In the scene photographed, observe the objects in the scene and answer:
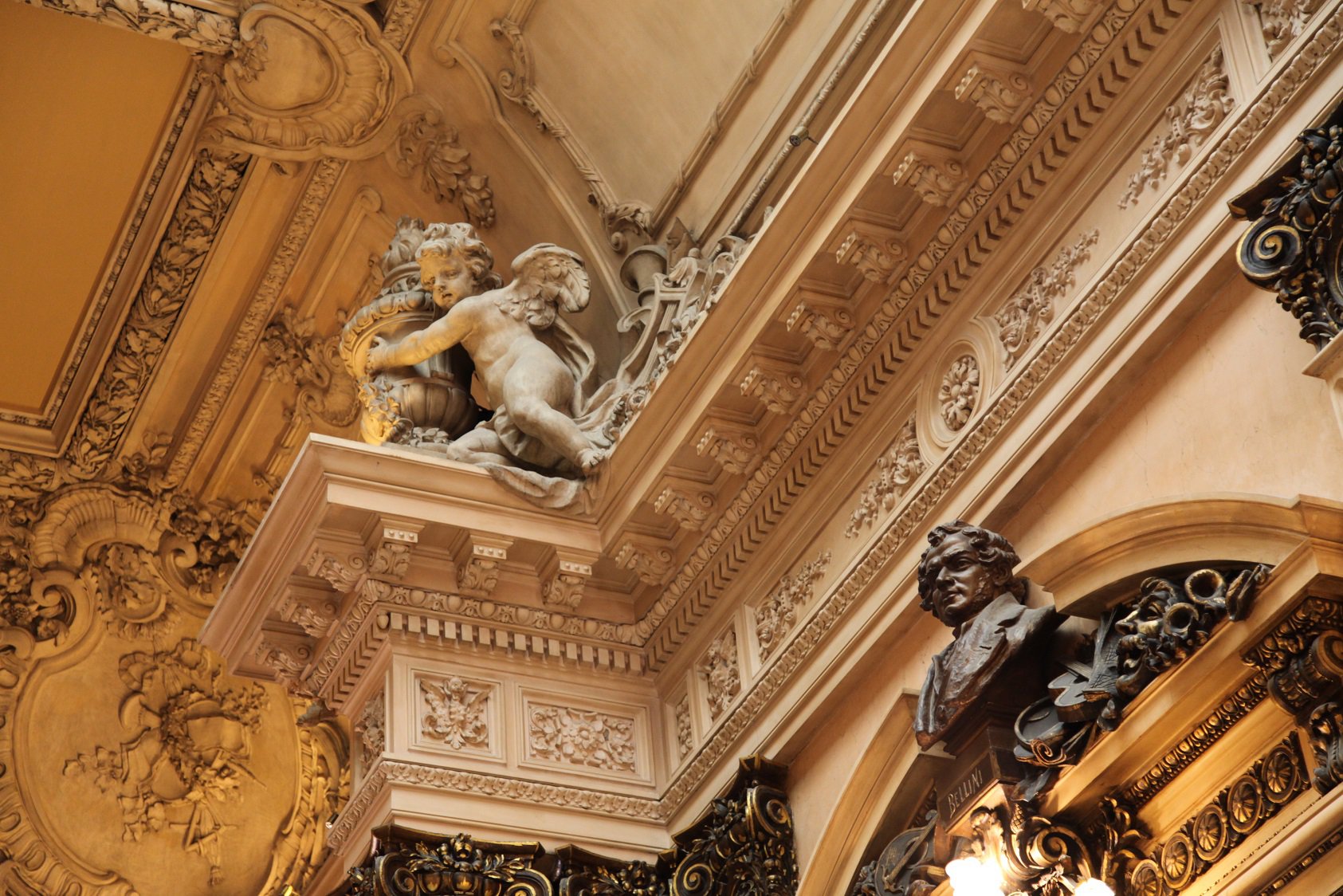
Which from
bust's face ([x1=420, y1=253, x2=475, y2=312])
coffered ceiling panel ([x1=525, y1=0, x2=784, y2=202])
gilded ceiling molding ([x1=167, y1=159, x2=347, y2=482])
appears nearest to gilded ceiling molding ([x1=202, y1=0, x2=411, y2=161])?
gilded ceiling molding ([x1=167, y1=159, x2=347, y2=482])

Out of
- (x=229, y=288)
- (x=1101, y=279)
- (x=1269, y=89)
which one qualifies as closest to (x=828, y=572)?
(x=1101, y=279)

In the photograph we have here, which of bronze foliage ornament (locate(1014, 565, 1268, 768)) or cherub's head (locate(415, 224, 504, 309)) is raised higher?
cherub's head (locate(415, 224, 504, 309))

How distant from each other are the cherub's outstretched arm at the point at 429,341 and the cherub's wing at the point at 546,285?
270mm

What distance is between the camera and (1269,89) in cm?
475

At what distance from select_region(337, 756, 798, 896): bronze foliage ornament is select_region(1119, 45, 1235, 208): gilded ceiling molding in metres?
2.37

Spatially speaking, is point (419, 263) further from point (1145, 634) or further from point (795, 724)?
point (1145, 634)

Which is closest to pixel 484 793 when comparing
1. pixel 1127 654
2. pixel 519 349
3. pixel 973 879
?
pixel 519 349

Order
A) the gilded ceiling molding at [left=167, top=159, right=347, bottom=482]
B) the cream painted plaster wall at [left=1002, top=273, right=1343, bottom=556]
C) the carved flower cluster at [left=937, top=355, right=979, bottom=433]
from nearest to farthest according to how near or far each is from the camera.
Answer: the cream painted plaster wall at [left=1002, top=273, right=1343, bottom=556] → the carved flower cluster at [left=937, top=355, right=979, bottom=433] → the gilded ceiling molding at [left=167, top=159, right=347, bottom=482]

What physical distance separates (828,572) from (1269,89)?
2.36 m

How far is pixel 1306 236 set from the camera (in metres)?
4.37

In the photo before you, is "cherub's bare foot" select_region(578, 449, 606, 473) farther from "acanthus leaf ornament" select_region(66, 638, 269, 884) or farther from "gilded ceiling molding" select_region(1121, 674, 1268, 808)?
"acanthus leaf ornament" select_region(66, 638, 269, 884)

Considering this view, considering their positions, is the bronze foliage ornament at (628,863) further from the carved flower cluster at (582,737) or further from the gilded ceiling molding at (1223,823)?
the gilded ceiling molding at (1223,823)

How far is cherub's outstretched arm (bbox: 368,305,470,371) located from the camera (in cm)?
775

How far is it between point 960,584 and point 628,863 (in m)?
2.24
